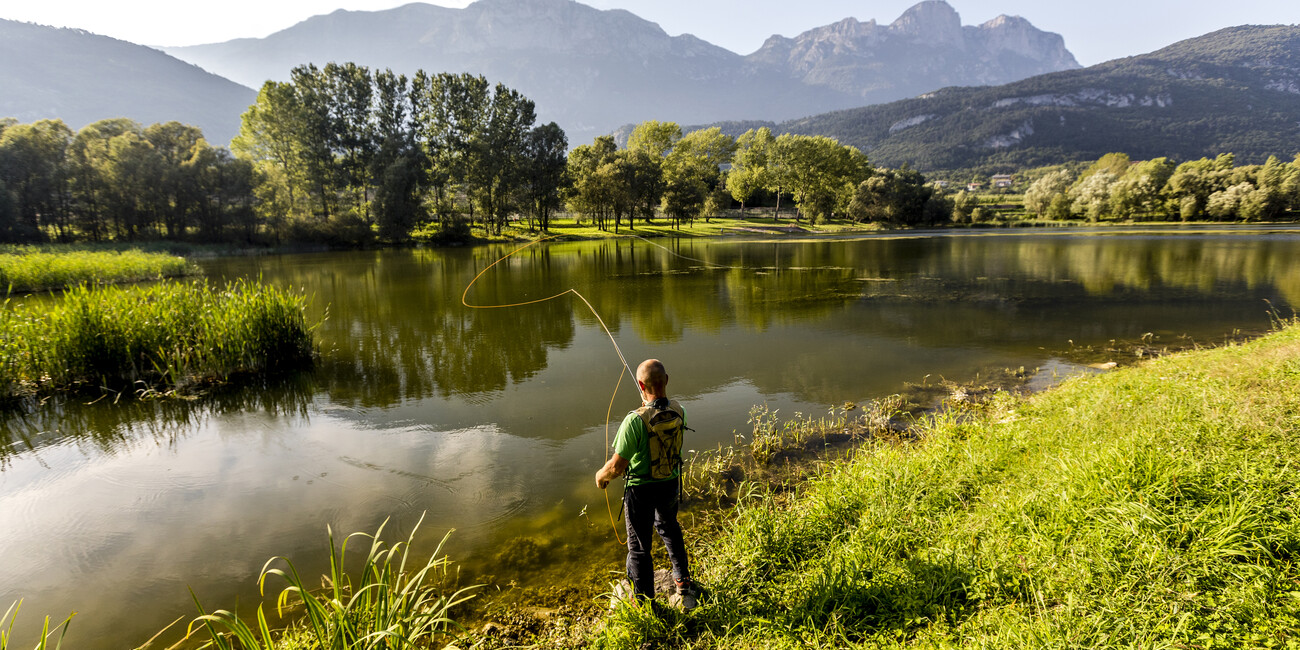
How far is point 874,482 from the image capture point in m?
5.95

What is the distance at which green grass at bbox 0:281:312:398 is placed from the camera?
1105 cm

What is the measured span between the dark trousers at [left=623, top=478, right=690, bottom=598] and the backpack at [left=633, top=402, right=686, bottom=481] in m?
0.18

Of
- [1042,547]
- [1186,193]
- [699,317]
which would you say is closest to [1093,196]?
[1186,193]

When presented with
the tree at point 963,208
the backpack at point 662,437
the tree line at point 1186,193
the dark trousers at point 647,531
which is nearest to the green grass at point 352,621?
the dark trousers at point 647,531

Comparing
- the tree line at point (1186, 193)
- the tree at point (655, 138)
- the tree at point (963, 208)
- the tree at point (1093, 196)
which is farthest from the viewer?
the tree at point (655, 138)

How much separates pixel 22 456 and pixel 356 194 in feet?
204

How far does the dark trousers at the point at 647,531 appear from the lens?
461 cm

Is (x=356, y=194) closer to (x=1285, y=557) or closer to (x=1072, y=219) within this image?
(x=1285, y=557)

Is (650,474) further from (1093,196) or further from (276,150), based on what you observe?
(1093,196)

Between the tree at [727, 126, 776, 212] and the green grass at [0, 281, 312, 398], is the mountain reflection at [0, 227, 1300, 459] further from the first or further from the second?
the tree at [727, 126, 776, 212]

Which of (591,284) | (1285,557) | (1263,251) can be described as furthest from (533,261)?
(1263,251)

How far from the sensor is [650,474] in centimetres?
461

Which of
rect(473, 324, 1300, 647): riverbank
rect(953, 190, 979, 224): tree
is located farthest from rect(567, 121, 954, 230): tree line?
rect(473, 324, 1300, 647): riverbank

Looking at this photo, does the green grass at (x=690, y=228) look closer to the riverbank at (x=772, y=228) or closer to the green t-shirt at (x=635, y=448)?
the riverbank at (x=772, y=228)
